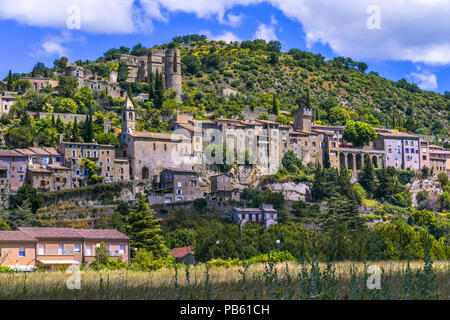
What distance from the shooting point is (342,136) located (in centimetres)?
10369

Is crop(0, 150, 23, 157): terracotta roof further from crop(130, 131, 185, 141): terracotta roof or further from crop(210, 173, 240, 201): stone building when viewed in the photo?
crop(210, 173, 240, 201): stone building

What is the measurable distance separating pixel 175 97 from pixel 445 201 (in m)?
47.1

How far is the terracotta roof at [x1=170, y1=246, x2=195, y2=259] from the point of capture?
5545 cm

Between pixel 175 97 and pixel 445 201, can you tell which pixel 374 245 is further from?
pixel 175 97

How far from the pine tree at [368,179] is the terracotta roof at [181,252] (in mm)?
39794

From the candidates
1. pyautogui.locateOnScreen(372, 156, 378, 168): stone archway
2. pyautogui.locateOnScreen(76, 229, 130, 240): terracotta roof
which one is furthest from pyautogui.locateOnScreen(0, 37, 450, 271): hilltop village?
pyautogui.locateOnScreen(372, 156, 378, 168): stone archway

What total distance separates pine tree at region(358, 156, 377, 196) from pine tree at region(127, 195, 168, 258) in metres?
41.3

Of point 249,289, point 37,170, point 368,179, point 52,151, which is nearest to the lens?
point 249,289

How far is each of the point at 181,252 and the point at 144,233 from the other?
3.74 metres

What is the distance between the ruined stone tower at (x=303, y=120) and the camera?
3947 inches

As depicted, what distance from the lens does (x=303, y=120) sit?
100438mm

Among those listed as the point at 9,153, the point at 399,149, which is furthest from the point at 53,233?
the point at 399,149

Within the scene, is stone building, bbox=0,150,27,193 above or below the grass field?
above

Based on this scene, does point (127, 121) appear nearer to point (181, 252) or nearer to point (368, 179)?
point (181, 252)
